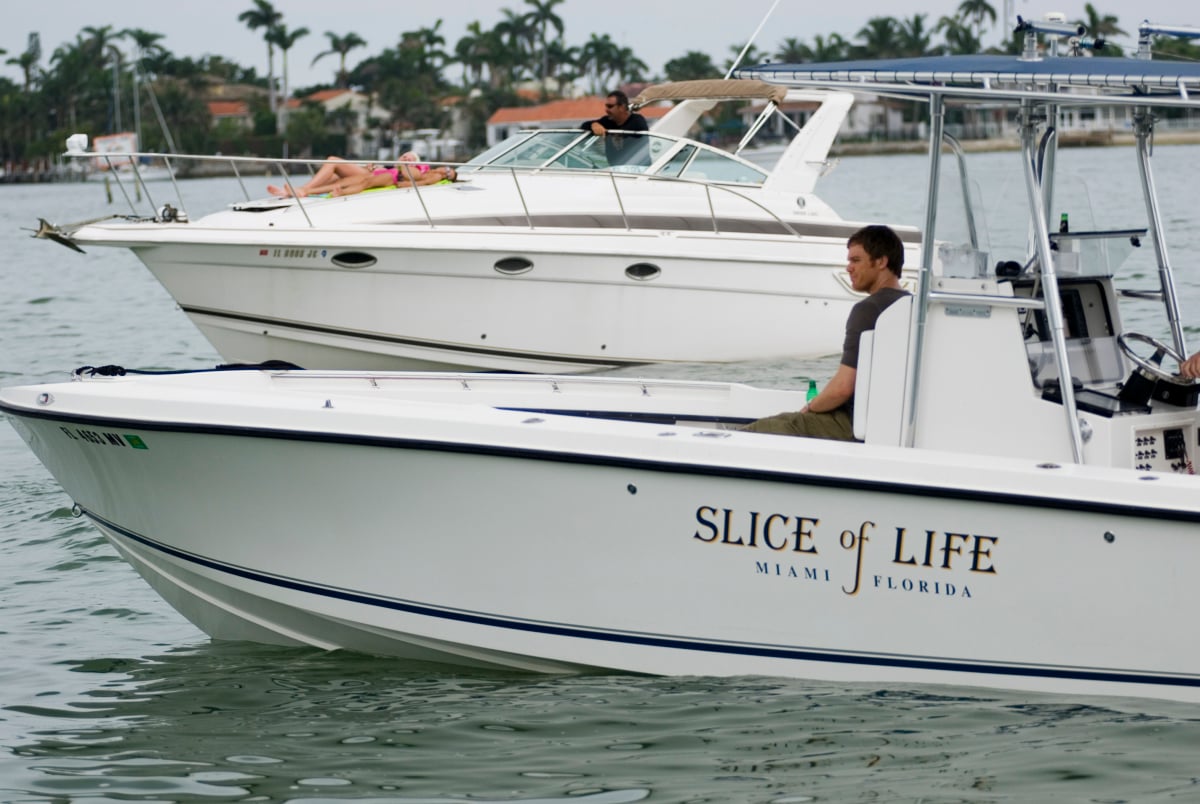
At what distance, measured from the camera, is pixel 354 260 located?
1134 cm

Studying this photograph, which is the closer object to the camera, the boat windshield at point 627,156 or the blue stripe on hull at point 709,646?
the blue stripe on hull at point 709,646

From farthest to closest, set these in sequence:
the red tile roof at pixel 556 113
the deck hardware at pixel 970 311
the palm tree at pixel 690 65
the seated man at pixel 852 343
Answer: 1. the palm tree at pixel 690 65
2. the red tile roof at pixel 556 113
3. the seated man at pixel 852 343
4. the deck hardware at pixel 970 311

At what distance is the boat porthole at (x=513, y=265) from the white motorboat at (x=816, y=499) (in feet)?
19.2

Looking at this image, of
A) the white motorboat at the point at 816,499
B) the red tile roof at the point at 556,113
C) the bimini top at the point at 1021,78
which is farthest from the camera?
the red tile roof at the point at 556,113

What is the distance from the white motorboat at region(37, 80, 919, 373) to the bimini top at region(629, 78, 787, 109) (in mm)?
31

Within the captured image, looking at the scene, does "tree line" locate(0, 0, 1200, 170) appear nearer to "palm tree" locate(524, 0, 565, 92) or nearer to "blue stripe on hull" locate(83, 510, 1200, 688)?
"palm tree" locate(524, 0, 565, 92)

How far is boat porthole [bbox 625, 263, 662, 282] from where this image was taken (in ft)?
38.4

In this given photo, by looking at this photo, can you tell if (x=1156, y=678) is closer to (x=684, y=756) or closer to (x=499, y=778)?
(x=684, y=756)

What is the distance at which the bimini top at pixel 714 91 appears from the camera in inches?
485

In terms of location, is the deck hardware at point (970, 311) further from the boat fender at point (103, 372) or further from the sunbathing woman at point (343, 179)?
the sunbathing woman at point (343, 179)

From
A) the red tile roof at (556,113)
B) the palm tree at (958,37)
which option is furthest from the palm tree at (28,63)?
the palm tree at (958,37)

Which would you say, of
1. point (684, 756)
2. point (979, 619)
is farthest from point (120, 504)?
point (979, 619)

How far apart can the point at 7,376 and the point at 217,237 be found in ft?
12.4

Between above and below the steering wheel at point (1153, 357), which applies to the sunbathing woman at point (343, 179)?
above
